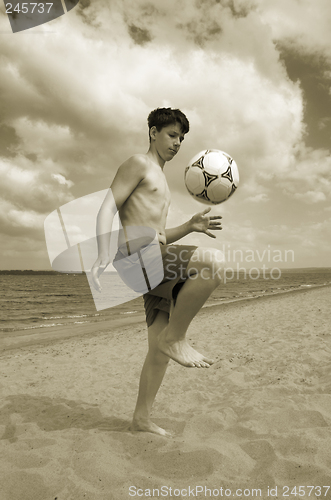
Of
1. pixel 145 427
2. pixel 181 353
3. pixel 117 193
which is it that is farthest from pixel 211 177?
pixel 145 427

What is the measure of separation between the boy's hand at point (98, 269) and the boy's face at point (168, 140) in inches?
44.1

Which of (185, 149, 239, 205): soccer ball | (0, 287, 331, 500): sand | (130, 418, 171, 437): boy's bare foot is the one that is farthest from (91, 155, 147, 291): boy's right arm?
(130, 418, 171, 437): boy's bare foot

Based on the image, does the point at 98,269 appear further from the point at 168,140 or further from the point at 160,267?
the point at 168,140

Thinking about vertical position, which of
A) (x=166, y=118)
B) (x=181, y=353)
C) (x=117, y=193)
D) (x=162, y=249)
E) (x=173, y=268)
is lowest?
(x=181, y=353)

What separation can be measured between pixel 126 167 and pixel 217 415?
107 inches

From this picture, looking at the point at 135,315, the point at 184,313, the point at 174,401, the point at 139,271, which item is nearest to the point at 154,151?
the point at 139,271

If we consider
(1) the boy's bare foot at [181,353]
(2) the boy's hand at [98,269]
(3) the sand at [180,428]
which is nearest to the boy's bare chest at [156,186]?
(2) the boy's hand at [98,269]

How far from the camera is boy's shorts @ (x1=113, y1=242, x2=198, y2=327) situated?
2.28 meters

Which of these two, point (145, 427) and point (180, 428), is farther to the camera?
point (180, 428)

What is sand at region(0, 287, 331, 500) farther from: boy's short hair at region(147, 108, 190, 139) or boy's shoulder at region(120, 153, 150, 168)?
boy's short hair at region(147, 108, 190, 139)

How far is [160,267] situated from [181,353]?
25.2 inches

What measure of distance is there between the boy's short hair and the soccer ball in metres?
0.42

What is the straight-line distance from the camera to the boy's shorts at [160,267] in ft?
7.48

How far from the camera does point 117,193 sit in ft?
8.11
